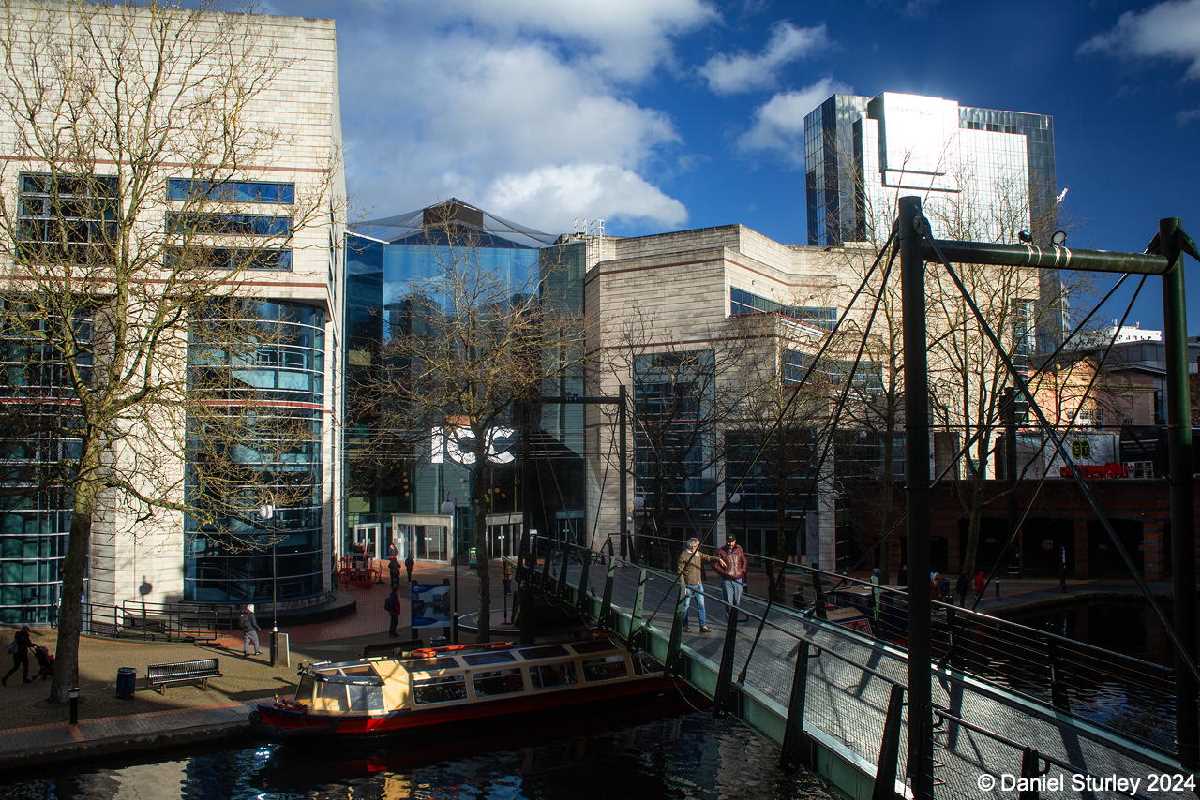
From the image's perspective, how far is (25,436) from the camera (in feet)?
60.8

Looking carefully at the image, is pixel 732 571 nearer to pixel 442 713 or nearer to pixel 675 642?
pixel 675 642

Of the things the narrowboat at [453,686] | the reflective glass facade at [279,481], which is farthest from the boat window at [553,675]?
the reflective glass facade at [279,481]

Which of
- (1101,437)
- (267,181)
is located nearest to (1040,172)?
(1101,437)

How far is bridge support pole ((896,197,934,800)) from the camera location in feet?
23.1

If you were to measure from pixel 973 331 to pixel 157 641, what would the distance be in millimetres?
27077

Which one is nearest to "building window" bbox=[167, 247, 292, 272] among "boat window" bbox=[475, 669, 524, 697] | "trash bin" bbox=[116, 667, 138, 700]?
"trash bin" bbox=[116, 667, 138, 700]

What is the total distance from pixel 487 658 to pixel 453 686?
105 cm

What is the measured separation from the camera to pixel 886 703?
10.1m

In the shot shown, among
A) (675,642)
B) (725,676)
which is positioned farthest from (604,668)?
(725,676)

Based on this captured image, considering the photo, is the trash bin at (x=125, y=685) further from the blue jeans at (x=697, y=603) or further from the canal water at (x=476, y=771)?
the blue jeans at (x=697, y=603)

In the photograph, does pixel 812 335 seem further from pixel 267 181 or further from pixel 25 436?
pixel 25 436

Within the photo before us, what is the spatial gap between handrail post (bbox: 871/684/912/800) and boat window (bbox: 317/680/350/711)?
12.8m

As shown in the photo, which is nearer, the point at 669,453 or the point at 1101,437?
the point at 669,453

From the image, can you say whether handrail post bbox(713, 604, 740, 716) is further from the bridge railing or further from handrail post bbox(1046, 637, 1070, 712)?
handrail post bbox(1046, 637, 1070, 712)
